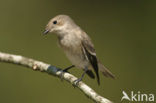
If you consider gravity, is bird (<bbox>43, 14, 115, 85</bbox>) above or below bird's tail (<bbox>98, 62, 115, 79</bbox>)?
above

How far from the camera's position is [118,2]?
3.17 meters

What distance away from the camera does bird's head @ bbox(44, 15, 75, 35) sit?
108 inches

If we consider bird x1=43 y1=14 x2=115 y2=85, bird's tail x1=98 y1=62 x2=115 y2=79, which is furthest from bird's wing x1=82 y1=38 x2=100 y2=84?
bird's tail x1=98 y1=62 x2=115 y2=79

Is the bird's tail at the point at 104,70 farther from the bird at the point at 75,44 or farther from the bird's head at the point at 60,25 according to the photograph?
the bird's head at the point at 60,25

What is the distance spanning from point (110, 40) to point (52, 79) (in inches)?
18.2

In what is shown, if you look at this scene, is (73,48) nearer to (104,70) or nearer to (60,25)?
(60,25)

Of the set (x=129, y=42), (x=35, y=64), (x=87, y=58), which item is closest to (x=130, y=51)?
(x=129, y=42)

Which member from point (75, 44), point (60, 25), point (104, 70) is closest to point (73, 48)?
point (75, 44)

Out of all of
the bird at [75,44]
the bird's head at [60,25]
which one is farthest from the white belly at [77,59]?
the bird's head at [60,25]

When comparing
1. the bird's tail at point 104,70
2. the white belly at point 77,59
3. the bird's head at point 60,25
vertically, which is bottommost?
the bird's tail at point 104,70

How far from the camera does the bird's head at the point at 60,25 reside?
274cm

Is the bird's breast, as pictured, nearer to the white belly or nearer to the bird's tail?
the white belly

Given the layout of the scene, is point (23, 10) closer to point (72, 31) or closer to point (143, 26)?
point (72, 31)

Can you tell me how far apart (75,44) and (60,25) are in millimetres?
150
